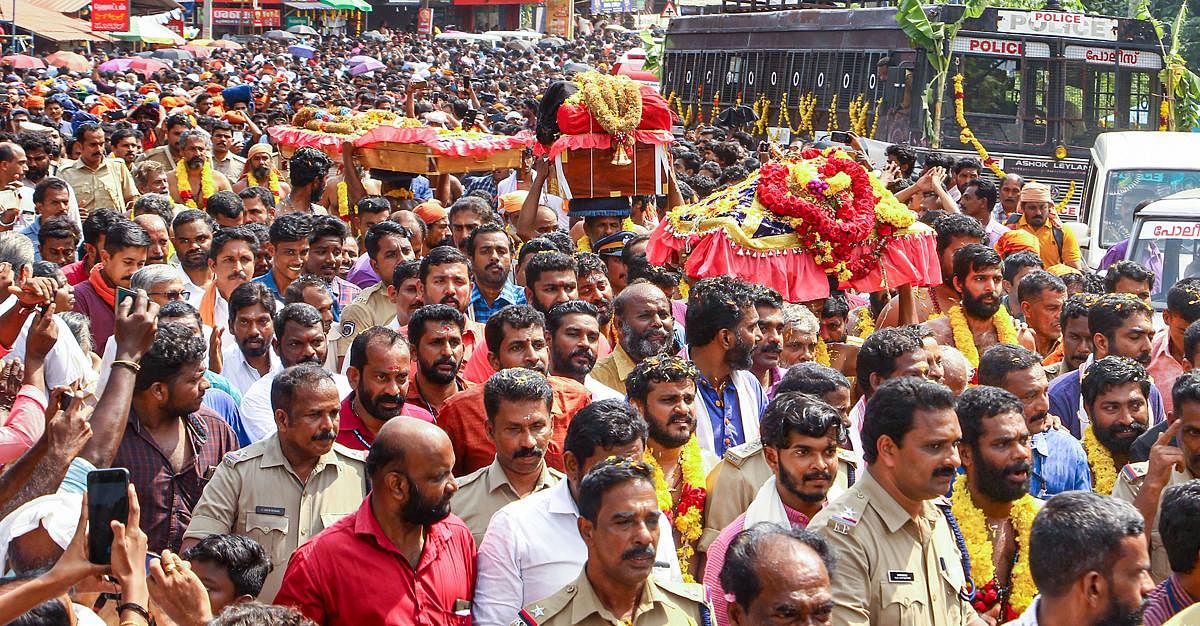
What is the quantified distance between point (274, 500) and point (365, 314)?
2.90m

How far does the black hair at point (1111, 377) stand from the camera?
637cm

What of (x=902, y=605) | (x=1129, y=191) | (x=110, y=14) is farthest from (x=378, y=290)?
(x=110, y=14)

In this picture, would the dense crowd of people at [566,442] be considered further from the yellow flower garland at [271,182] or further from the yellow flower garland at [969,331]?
the yellow flower garland at [271,182]

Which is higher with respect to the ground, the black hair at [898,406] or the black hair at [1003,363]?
the black hair at [898,406]

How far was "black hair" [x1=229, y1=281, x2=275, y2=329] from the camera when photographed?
23.2ft

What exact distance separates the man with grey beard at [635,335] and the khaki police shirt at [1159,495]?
1991mm

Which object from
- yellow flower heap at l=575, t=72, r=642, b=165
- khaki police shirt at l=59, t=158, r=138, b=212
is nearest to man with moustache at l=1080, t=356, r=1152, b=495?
yellow flower heap at l=575, t=72, r=642, b=165

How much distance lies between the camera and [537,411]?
5246mm

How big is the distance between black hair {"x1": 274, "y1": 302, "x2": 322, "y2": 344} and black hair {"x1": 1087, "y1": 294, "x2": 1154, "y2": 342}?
3.63 m

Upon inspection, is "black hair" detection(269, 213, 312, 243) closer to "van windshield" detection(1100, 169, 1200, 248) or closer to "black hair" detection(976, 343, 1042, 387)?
"black hair" detection(976, 343, 1042, 387)

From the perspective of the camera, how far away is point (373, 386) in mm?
5742

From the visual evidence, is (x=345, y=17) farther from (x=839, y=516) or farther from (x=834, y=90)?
(x=839, y=516)

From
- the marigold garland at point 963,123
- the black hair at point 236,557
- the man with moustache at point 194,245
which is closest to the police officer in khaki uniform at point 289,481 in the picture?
the black hair at point 236,557

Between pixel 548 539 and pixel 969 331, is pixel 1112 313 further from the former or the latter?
pixel 548 539
